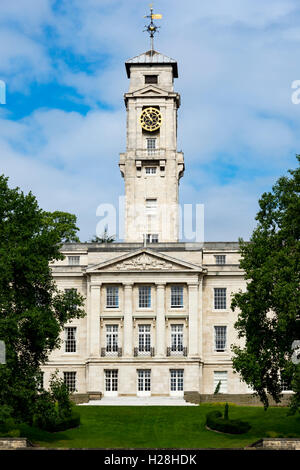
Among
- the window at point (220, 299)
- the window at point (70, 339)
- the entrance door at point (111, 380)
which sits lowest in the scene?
the entrance door at point (111, 380)

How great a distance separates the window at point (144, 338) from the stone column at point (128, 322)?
3.55ft

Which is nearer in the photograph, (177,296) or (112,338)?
(112,338)

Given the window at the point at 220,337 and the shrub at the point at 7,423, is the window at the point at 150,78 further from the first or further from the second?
the shrub at the point at 7,423

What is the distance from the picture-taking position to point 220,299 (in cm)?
9575

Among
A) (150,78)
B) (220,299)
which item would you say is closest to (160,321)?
(220,299)

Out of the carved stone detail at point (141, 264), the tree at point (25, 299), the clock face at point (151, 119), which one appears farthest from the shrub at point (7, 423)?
the clock face at point (151, 119)

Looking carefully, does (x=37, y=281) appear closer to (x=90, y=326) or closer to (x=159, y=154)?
(x=90, y=326)

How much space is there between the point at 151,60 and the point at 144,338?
31100mm

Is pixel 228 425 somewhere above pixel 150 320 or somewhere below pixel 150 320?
below

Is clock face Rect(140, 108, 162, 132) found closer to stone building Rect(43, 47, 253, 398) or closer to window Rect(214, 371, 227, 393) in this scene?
stone building Rect(43, 47, 253, 398)

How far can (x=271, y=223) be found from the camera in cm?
6444

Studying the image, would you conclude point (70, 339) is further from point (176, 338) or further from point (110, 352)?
point (176, 338)

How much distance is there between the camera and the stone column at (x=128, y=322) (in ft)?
304
